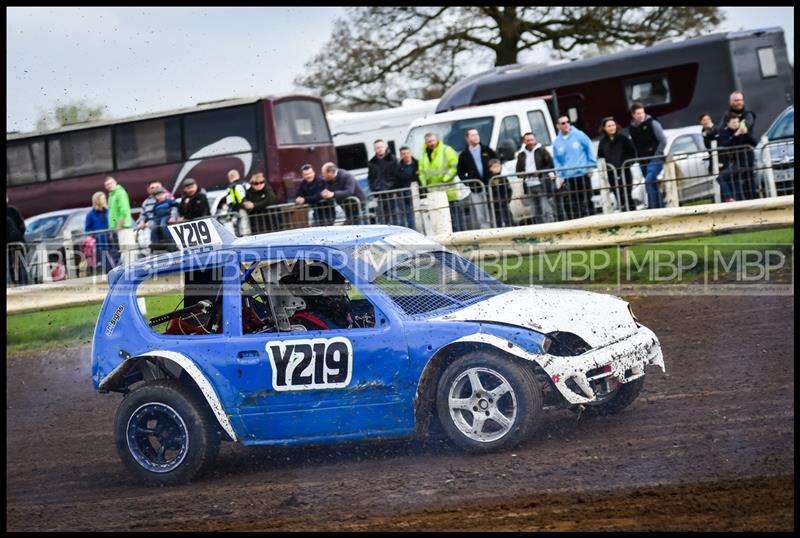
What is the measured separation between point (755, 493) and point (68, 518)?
12.7 feet

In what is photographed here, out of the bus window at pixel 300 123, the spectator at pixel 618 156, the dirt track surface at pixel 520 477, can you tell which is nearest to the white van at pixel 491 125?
the bus window at pixel 300 123

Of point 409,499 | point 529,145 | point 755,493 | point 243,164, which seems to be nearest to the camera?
point 755,493

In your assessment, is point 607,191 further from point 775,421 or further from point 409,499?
point 409,499

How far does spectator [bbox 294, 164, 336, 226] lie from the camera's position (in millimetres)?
13977

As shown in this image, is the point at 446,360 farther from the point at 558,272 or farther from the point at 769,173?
the point at 769,173

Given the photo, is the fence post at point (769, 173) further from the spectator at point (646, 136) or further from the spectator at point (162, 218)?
the spectator at point (162, 218)

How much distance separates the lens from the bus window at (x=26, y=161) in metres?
24.2

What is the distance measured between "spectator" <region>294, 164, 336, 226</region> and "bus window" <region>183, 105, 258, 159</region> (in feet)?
28.5

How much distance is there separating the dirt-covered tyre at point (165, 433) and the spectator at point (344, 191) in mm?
6769

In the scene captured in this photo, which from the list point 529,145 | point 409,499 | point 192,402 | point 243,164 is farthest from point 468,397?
point 243,164

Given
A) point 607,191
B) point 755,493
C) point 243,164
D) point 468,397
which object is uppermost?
point 243,164

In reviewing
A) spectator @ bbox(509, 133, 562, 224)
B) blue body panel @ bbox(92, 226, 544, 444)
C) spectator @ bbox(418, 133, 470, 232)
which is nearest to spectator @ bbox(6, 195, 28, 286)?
spectator @ bbox(418, 133, 470, 232)

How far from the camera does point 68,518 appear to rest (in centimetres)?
657

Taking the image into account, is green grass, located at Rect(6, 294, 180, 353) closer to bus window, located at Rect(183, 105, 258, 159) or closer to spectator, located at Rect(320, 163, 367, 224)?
spectator, located at Rect(320, 163, 367, 224)
